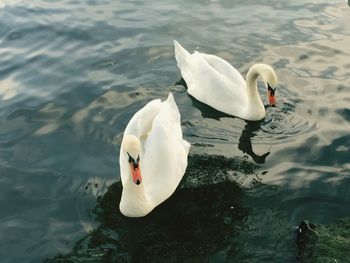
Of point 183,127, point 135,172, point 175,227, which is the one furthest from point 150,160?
point 183,127

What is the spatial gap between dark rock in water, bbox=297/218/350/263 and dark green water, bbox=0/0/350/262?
16 centimetres

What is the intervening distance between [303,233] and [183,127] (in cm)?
335

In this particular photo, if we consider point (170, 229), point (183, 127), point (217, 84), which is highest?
point (217, 84)

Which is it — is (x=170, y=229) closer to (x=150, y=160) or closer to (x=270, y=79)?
(x=150, y=160)

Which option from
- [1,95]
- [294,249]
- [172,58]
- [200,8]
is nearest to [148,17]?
[200,8]

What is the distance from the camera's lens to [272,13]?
549 inches

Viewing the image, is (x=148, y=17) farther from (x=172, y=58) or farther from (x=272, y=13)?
(x=272, y=13)

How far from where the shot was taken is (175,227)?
7184 mm

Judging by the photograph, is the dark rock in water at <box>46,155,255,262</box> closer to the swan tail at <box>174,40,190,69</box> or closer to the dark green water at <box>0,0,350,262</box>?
the dark green water at <box>0,0,350,262</box>

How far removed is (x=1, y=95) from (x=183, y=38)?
4.58m

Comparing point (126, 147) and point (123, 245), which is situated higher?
point (126, 147)

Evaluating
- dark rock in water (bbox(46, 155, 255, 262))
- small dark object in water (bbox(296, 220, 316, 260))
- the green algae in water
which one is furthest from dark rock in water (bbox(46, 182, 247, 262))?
the green algae in water

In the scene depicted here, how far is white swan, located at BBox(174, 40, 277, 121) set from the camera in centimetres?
962

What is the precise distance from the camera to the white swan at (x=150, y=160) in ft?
22.5
